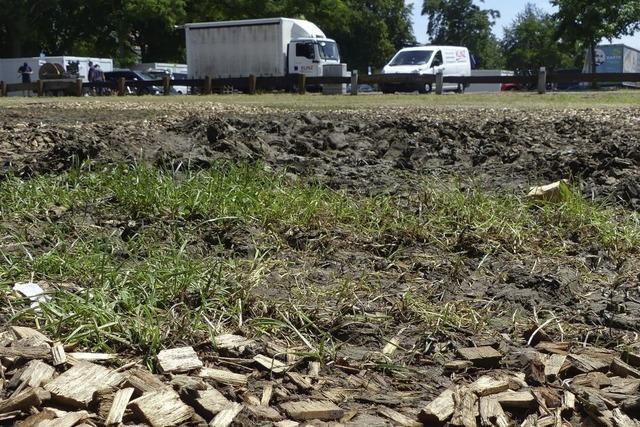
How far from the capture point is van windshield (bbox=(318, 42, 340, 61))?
4066cm

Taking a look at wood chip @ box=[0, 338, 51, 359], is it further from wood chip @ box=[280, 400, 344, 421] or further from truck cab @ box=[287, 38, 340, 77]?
truck cab @ box=[287, 38, 340, 77]

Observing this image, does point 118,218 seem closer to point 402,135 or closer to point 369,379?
point 369,379

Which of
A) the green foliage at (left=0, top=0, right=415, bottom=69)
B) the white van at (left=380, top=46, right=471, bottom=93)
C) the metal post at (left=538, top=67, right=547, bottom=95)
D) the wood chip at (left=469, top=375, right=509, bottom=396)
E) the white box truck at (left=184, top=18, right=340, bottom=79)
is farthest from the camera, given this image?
the green foliage at (left=0, top=0, right=415, bottom=69)

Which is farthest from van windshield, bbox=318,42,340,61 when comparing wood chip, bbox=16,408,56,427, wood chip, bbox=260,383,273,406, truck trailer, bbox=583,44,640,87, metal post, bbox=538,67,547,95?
wood chip, bbox=16,408,56,427

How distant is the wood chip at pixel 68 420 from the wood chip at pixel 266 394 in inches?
24.5

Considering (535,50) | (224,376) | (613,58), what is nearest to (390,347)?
(224,376)

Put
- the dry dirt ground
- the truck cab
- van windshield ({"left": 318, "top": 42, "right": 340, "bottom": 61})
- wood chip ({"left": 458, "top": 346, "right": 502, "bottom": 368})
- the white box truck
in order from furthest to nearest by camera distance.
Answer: the white box truck
van windshield ({"left": 318, "top": 42, "right": 340, "bottom": 61})
the truck cab
the dry dirt ground
wood chip ({"left": 458, "top": 346, "right": 502, "bottom": 368})

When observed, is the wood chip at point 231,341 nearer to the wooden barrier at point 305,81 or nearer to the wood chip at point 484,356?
the wood chip at point 484,356

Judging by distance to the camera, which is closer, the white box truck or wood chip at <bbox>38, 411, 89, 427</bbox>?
wood chip at <bbox>38, 411, 89, 427</bbox>

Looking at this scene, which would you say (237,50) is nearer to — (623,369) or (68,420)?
(623,369)

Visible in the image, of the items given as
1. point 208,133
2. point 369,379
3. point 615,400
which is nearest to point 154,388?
point 369,379

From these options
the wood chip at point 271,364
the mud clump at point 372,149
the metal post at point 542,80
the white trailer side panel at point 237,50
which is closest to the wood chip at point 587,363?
the wood chip at point 271,364

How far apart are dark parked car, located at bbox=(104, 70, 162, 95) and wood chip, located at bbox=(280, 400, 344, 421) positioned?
34.1 metres

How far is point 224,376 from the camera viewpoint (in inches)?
134
